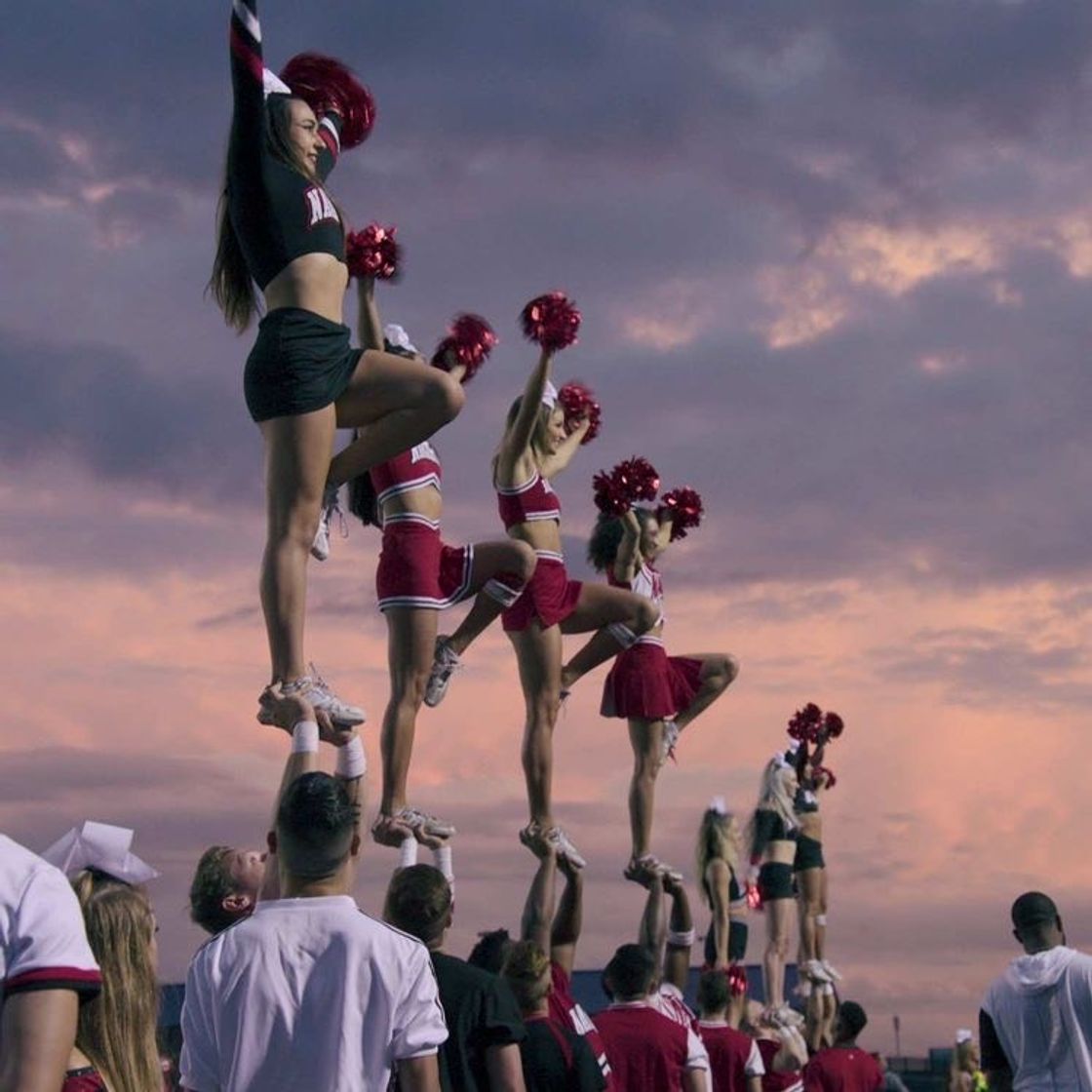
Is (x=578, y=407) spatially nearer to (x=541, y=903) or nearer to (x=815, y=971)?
(x=541, y=903)

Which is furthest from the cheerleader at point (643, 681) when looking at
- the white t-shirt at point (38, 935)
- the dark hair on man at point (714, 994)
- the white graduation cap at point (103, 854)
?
the white t-shirt at point (38, 935)

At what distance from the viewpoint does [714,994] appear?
33.4 feet

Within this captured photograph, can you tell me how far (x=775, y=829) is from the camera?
1717cm

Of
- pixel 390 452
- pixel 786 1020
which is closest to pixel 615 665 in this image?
pixel 786 1020

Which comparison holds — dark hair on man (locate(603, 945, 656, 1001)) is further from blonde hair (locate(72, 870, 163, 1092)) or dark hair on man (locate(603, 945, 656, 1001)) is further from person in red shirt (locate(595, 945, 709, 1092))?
blonde hair (locate(72, 870, 163, 1092))

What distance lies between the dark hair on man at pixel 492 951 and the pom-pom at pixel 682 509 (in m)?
6.57

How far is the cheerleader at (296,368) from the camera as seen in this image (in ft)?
23.7

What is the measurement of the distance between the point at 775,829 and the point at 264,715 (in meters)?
10.7

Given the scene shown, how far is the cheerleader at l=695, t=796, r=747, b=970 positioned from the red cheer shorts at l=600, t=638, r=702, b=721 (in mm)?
3321

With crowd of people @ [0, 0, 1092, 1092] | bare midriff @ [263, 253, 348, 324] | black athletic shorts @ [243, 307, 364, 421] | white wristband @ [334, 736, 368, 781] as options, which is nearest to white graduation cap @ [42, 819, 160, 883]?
crowd of people @ [0, 0, 1092, 1092]

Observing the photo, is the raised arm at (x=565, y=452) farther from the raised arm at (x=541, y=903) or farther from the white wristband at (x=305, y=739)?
the white wristband at (x=305, y=739)

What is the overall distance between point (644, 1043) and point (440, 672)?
2766mm

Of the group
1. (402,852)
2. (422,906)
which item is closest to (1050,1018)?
(402,852)

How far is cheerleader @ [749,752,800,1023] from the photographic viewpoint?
55.6 ft
